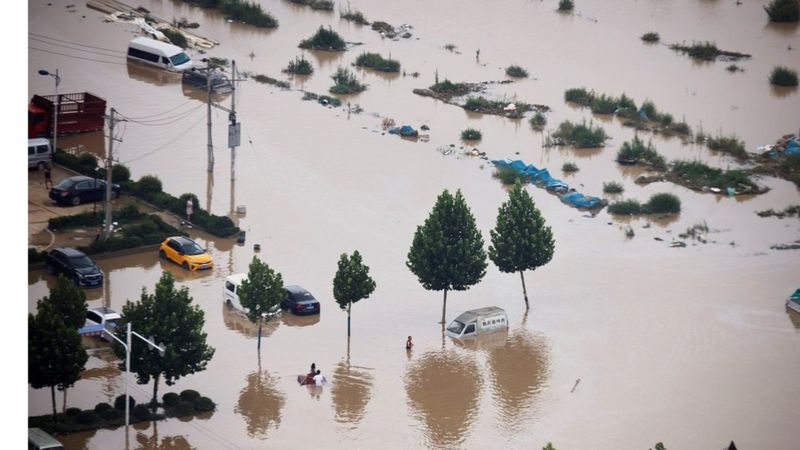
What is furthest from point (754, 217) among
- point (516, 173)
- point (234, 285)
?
point (234, 285)

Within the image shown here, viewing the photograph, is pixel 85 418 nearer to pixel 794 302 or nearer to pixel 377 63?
pixel 794 302

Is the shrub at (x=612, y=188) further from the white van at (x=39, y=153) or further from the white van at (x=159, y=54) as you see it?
the white van at (x=159, y=54)

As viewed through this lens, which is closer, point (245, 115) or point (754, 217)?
point (754, 217)

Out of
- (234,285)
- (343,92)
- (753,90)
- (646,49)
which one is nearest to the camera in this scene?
(234,285)

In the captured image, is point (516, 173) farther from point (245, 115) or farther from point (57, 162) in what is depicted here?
point (57, 162)

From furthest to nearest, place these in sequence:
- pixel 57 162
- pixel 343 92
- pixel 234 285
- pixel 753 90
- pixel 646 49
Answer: pixel 646 49 → pixel 753 90 → pixel 343 92 → pixel 57 162 → pixel 234 285

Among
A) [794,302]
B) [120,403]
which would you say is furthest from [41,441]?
[794,302]
